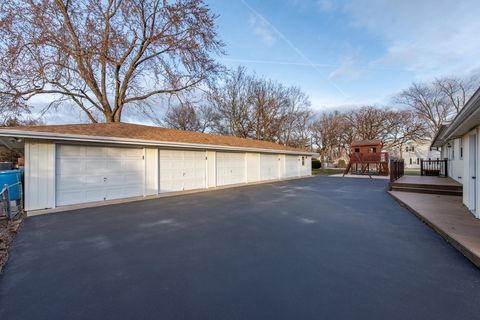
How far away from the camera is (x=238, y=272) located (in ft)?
9.43

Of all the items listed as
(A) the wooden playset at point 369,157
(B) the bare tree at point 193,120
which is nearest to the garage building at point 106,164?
(A) the wooden playset at point 369,157

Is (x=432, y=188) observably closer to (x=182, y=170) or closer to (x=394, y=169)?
(x=394, y=169)

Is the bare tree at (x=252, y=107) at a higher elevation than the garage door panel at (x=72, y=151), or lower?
higher

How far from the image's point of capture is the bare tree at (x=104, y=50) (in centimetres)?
1077

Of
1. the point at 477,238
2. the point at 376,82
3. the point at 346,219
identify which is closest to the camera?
the point at 477,238

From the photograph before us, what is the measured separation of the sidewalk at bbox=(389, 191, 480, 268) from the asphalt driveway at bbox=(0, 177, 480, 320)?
163 mm

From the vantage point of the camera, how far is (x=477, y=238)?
3.71 meters

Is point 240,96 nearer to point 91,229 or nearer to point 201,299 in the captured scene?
point 91,229

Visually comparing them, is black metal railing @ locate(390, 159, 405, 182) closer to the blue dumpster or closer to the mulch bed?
the mulch bed

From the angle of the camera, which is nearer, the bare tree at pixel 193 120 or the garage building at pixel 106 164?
the garage building at pixel 106 164

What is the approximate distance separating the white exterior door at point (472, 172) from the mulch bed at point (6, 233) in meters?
Answer: 9.44

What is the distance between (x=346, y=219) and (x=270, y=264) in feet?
11.0

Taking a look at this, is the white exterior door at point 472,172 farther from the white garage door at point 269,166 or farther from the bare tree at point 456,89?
the bare tree at point 456,89

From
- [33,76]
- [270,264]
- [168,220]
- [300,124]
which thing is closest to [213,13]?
[33,76]
